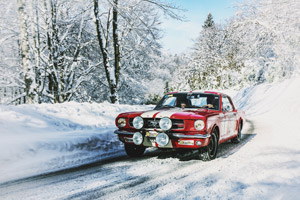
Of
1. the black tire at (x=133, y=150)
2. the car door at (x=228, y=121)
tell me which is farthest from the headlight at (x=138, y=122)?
the car door at (x=228, y=121)

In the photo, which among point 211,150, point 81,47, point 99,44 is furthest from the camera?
point 81,47

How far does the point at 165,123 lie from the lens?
15.6ft

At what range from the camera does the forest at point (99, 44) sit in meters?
13.4

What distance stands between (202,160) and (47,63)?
12.9 m

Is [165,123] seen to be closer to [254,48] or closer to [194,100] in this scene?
[194,100]

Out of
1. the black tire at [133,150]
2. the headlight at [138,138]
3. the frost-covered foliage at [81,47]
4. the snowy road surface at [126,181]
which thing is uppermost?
the frost-covered foliage at [81,47]

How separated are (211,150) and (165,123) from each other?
127 cm

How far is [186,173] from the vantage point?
169 inches

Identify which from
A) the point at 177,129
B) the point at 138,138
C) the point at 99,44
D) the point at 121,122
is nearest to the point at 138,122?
the point at 138,138

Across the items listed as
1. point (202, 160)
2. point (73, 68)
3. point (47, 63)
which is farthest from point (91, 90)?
point (202, 160)

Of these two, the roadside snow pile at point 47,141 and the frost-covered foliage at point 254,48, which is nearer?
the roadside snow pile at point 47,141

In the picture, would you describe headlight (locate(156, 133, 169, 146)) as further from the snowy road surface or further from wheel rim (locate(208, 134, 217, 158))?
wheel rim (locate(208, 134, 217, 158))

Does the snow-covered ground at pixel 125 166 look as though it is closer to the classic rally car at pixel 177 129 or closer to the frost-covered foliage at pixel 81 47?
the classic rally car at pixel 177 129

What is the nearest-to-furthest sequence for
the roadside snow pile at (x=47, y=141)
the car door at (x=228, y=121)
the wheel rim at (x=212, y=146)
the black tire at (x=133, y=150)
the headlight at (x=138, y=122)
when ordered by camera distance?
the roadside snow pile at (x=47, y=141) < the headlight at (x=138, y=122) < the wheel rim at (x=212, y=146) < the black tire at (x=133, y=150) < the car door at (x=228, y=121)
